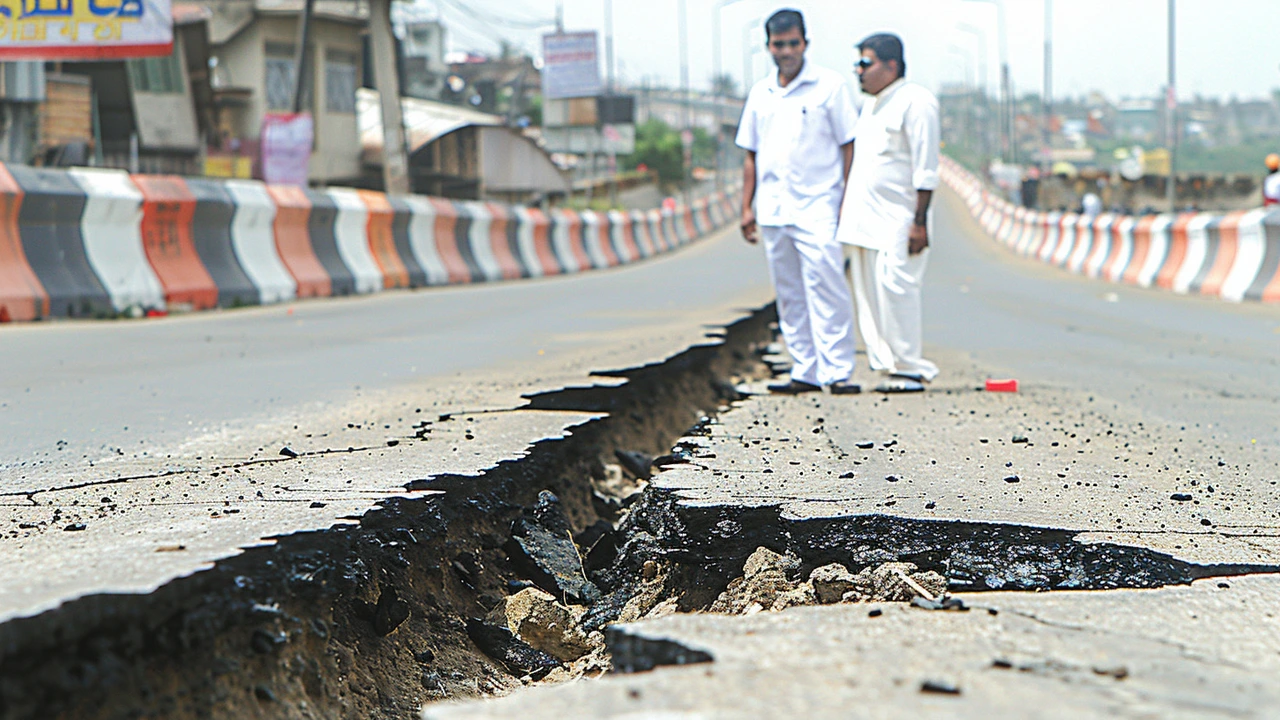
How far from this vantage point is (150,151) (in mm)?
27281

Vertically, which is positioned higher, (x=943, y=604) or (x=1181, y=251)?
(x=943, y=604)

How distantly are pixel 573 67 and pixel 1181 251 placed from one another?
1038 inches

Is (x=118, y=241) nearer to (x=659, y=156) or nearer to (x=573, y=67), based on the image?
(x=573, y=67)

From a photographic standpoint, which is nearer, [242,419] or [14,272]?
[242,419]

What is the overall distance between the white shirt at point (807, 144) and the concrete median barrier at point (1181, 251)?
885cm

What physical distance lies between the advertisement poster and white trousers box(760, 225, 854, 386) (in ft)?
64.0

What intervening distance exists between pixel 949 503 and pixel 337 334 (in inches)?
235

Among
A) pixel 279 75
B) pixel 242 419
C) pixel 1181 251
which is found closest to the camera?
pixel 242 419

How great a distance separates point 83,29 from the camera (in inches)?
531

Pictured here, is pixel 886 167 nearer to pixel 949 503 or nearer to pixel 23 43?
pixel 949 503

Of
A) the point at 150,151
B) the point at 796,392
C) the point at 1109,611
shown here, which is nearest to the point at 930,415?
the point at 796,392

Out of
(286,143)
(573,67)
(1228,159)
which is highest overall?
(573,67)

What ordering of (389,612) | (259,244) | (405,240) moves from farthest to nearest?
(405,240)
(259,244)
(389,612)

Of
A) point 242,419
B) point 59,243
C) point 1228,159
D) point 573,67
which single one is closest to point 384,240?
point 59,243
